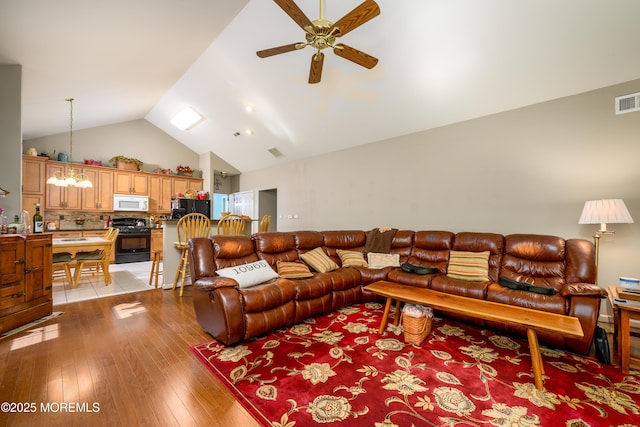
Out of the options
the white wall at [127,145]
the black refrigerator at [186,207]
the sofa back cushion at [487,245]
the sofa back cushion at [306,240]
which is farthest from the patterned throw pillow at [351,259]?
the white wall at [127,145]

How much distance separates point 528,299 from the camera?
2.55 metres

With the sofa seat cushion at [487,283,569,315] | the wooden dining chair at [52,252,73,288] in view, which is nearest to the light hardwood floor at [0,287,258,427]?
the wooden dining chair at [52,252,73,288]

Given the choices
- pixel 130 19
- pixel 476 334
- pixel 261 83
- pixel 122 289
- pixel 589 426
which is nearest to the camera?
pixel 589 426

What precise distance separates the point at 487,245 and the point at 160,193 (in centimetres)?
784

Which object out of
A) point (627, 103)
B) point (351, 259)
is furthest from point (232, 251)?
point (627, 103)

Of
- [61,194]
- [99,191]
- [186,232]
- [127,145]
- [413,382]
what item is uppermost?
[127,145]

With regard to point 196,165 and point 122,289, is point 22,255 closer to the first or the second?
point 122,289

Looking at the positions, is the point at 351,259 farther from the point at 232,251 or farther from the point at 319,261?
the point at 232,251

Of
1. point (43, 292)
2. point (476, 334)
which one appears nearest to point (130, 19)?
point (43, 292)

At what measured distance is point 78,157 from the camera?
251 inches

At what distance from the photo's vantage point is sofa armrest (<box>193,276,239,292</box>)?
7.77 feet

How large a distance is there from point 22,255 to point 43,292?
527 millimetres

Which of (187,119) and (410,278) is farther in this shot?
(187,119)

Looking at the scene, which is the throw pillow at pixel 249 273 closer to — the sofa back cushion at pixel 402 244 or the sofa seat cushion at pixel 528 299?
the sofa back cushion at pixel 402 244
